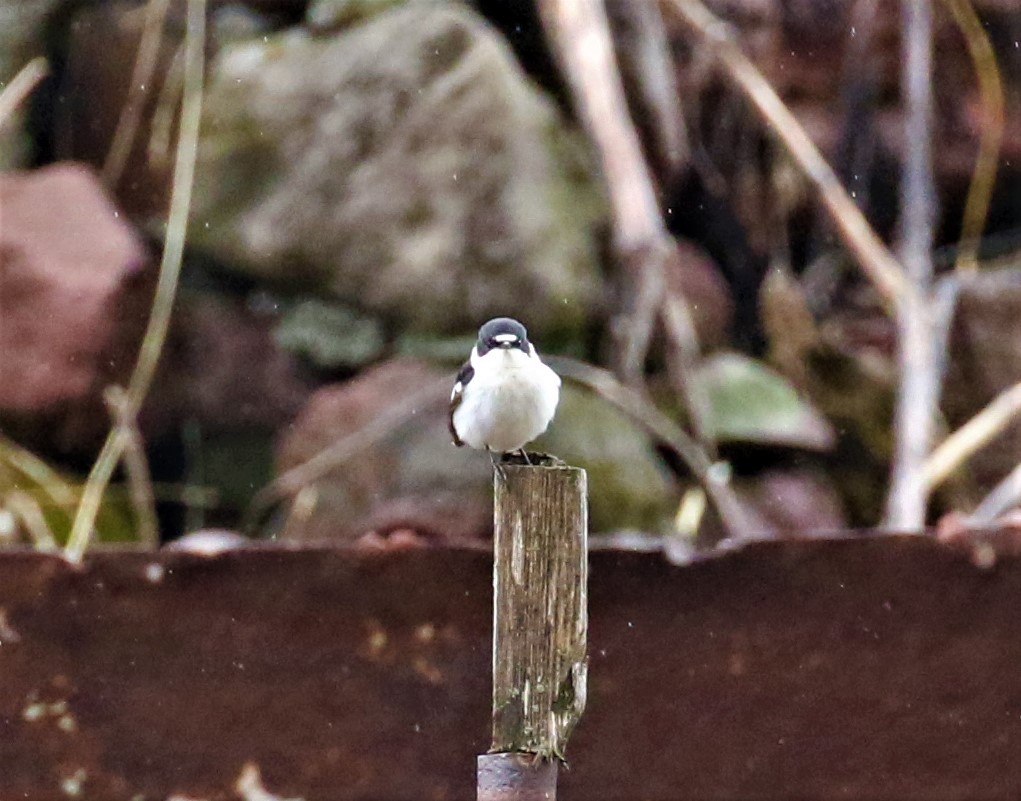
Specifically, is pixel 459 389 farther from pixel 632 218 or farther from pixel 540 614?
pixel 632 218

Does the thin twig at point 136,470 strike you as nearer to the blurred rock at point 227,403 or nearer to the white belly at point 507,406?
the blurred rock at point 227,403

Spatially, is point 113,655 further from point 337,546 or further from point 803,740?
point 803,740

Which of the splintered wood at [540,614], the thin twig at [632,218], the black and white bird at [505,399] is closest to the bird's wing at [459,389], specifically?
the black and white bird at [505,399]

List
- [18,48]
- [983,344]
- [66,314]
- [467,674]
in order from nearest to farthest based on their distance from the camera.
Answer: [467,674] → [66,314] → [18,48] → [983,344]

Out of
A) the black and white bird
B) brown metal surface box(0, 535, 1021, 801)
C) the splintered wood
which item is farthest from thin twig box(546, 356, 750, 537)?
the splintered wood

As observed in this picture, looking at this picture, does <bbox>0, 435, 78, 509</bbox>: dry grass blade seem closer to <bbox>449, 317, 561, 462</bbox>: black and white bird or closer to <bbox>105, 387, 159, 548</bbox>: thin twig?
<bbox>105, 387, 159, 548</bbox>: thin twig

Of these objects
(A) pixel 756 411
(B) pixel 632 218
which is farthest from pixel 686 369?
(B) pixel 632 218
